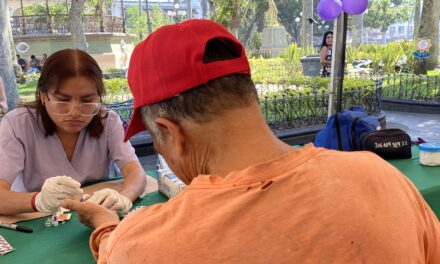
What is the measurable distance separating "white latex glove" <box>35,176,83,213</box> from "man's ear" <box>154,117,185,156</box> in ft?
2.99

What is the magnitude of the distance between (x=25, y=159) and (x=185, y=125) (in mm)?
1485

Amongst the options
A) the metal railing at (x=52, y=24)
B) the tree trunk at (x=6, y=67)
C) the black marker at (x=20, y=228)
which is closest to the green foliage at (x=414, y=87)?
the tree trunk at (x=6, y=67)

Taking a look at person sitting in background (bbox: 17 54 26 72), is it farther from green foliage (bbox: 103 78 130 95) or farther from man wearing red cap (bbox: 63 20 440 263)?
man wearing red cap (bbox: 63 20 440 263)

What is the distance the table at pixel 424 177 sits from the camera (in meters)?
1.99

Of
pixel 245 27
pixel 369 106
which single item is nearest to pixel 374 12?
pixel 245 27

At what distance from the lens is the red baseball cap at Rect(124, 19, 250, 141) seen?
2.43ft

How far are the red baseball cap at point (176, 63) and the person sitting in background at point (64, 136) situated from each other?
111cm

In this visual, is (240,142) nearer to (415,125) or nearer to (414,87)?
(415,125)

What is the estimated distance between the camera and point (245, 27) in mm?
32969

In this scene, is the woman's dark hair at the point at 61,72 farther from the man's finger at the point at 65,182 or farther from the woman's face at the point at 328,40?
the woman's face at the point at 328,40

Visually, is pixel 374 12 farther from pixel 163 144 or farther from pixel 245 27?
pixel 163 144

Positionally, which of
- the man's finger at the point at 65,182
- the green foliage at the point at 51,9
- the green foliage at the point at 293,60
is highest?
the green foliage at the point at 51,9

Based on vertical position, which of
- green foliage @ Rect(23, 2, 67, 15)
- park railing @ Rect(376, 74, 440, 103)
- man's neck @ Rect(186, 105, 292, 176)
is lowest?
park railing @ Rect(376, 74, 440, 103)

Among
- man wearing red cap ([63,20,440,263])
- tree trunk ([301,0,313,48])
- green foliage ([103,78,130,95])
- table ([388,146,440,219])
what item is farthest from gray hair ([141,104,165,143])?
tree trunk ([301,0,313,48])
